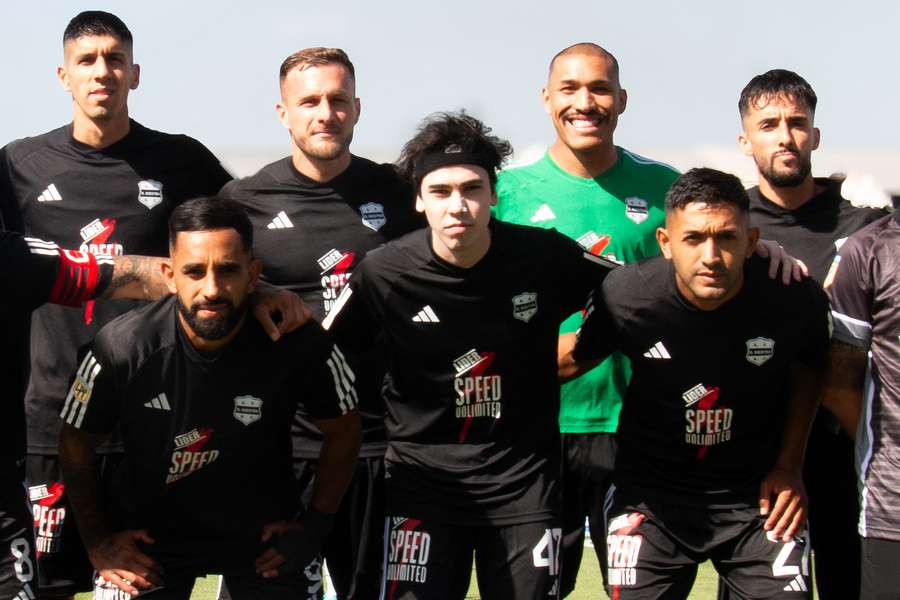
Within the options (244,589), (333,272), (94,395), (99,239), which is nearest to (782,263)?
(333,272)

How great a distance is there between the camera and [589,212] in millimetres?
6137

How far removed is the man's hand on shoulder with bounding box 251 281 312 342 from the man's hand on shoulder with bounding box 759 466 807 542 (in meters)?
1.93

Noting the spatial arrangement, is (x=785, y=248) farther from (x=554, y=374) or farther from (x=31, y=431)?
(x=31, y=431)

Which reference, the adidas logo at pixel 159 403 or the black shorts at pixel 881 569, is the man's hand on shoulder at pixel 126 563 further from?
the black shorts at pixel 881 569

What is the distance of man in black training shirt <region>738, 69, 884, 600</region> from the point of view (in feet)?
19.4

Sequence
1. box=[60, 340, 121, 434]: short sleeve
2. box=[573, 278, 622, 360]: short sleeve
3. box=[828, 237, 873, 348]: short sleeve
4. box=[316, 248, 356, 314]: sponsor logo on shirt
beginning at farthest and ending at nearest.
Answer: box=[316, 248, 356, 314]: sponsor logo on shirt
box=[573, 278, 622, 360]: short sleeve
box=[828, 237, 873, 348]: short sleeve
box=[60, 340, 121, 434]: short sleeve

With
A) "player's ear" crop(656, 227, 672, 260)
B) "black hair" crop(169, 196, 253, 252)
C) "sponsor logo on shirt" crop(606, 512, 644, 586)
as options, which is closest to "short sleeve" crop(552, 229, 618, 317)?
"player's ear" crop(656, 227, 672, 260)

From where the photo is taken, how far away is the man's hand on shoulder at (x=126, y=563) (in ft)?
16.9

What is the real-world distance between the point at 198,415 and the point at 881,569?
8.66 ft

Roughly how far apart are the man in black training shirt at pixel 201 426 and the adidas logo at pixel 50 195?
941 mm

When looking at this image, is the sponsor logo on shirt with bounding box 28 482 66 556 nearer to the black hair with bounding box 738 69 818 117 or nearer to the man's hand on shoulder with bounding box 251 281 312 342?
the man's hand on shoulder with bounding box 251 281 312 342

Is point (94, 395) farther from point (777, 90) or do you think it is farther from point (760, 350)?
point (777, 90)

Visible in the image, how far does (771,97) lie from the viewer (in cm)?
618

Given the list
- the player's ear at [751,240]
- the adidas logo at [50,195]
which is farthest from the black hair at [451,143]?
the adidas logo at [50,195]
